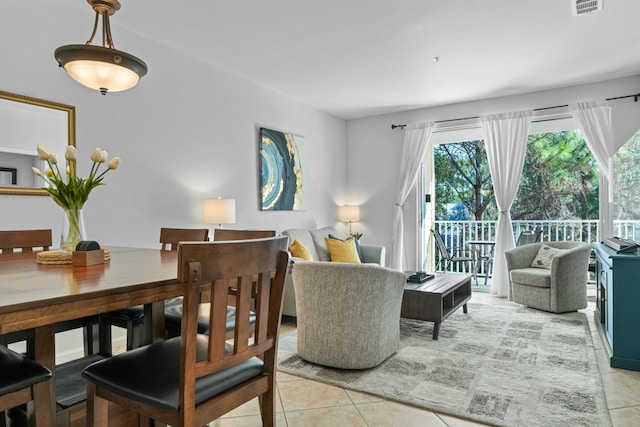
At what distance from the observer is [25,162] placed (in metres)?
2.92

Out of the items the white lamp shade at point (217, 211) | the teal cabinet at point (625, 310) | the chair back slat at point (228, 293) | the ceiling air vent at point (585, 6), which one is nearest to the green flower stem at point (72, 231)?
the chair back slat at point (228, 293)

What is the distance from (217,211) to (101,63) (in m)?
2.21

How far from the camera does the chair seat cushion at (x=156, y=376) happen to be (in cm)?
121

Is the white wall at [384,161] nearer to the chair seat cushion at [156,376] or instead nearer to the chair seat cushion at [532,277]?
the chair seat cushion at [532,277]

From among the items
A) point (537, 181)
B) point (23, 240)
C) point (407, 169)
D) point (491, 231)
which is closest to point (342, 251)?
point (407, 169)

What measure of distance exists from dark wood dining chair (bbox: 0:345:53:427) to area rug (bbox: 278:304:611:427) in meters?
1.75

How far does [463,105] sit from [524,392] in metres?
4.46

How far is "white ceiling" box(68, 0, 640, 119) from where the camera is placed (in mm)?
3242

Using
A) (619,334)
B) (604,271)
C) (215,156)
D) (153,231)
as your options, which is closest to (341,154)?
(215,156)

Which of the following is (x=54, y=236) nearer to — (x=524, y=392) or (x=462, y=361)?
(x=462, y=361)

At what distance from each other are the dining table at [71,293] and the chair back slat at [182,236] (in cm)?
71

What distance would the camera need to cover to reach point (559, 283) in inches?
171

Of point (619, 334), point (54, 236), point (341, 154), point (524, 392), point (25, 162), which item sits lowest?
point (524, 392)

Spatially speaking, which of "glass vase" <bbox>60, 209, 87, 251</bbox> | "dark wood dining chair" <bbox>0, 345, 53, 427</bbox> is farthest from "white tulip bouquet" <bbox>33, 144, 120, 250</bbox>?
"dark wood dining chair" <bbox>0, 345, 53, 427</bbox>
